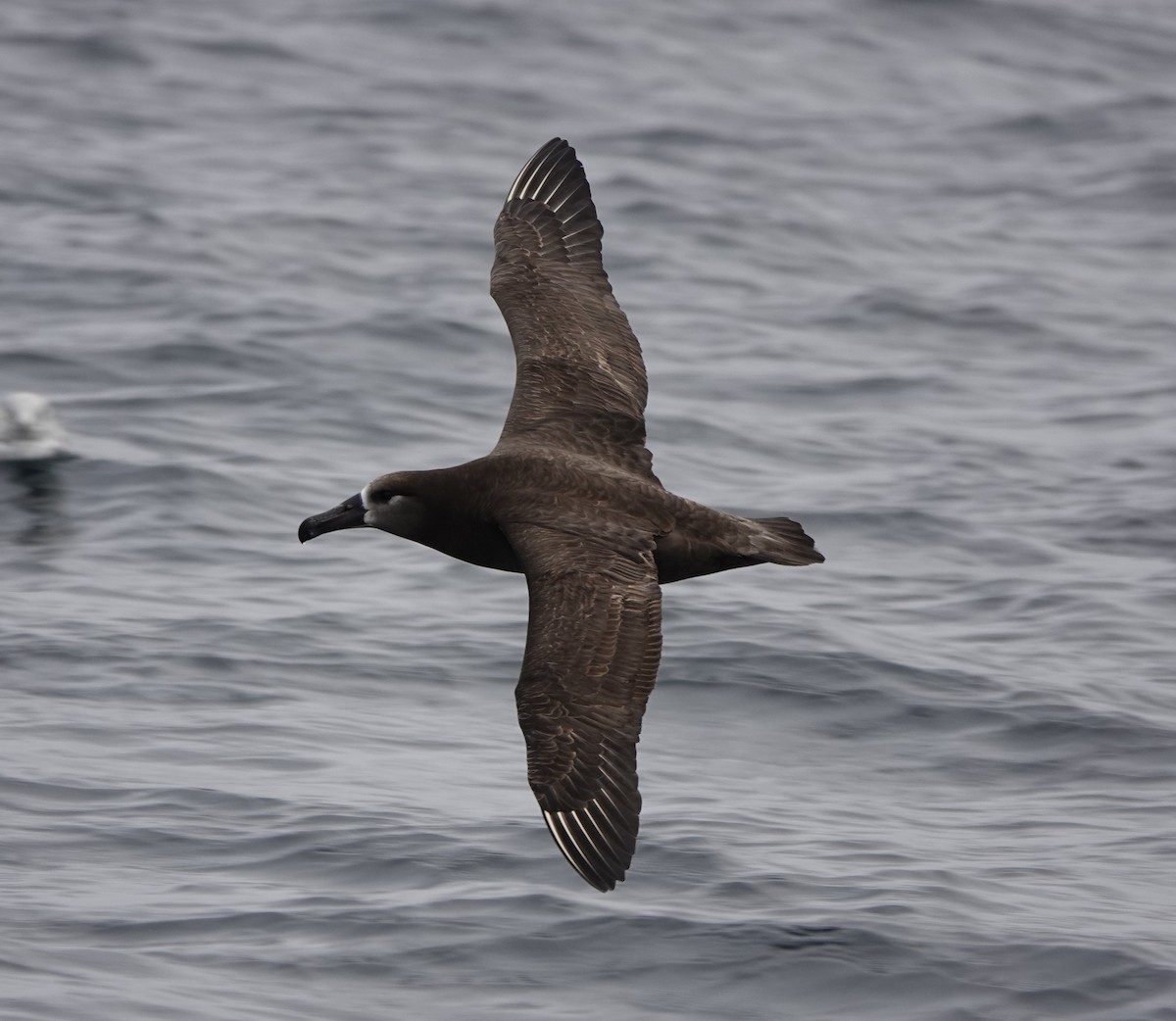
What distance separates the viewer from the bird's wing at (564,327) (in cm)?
1058

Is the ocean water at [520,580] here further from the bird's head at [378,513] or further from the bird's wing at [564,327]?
the bird's wing at [564,327]

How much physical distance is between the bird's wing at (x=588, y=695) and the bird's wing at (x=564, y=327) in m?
1.50

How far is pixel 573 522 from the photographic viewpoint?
30.7 feet

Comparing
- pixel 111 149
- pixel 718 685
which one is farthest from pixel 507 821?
pixel 111 149

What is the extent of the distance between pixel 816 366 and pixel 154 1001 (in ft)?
33.7

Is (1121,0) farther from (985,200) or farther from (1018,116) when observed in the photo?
(985,200)

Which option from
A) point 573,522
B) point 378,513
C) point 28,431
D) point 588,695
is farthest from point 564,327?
point 28,431

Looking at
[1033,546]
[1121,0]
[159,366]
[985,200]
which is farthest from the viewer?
[1121,0]

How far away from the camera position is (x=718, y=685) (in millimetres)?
11609

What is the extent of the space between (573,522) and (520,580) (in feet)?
12.1

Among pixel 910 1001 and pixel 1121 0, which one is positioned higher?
pixel 1121 0

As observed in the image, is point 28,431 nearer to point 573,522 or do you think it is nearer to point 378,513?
point 378,513

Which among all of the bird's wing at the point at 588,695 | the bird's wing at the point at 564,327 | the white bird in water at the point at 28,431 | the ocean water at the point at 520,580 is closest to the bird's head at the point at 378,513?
the bird's wing at the point at 564,327

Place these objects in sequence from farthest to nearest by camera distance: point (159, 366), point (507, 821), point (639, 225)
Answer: point (639, 225)
point (159, 366)
point (507, 821)
